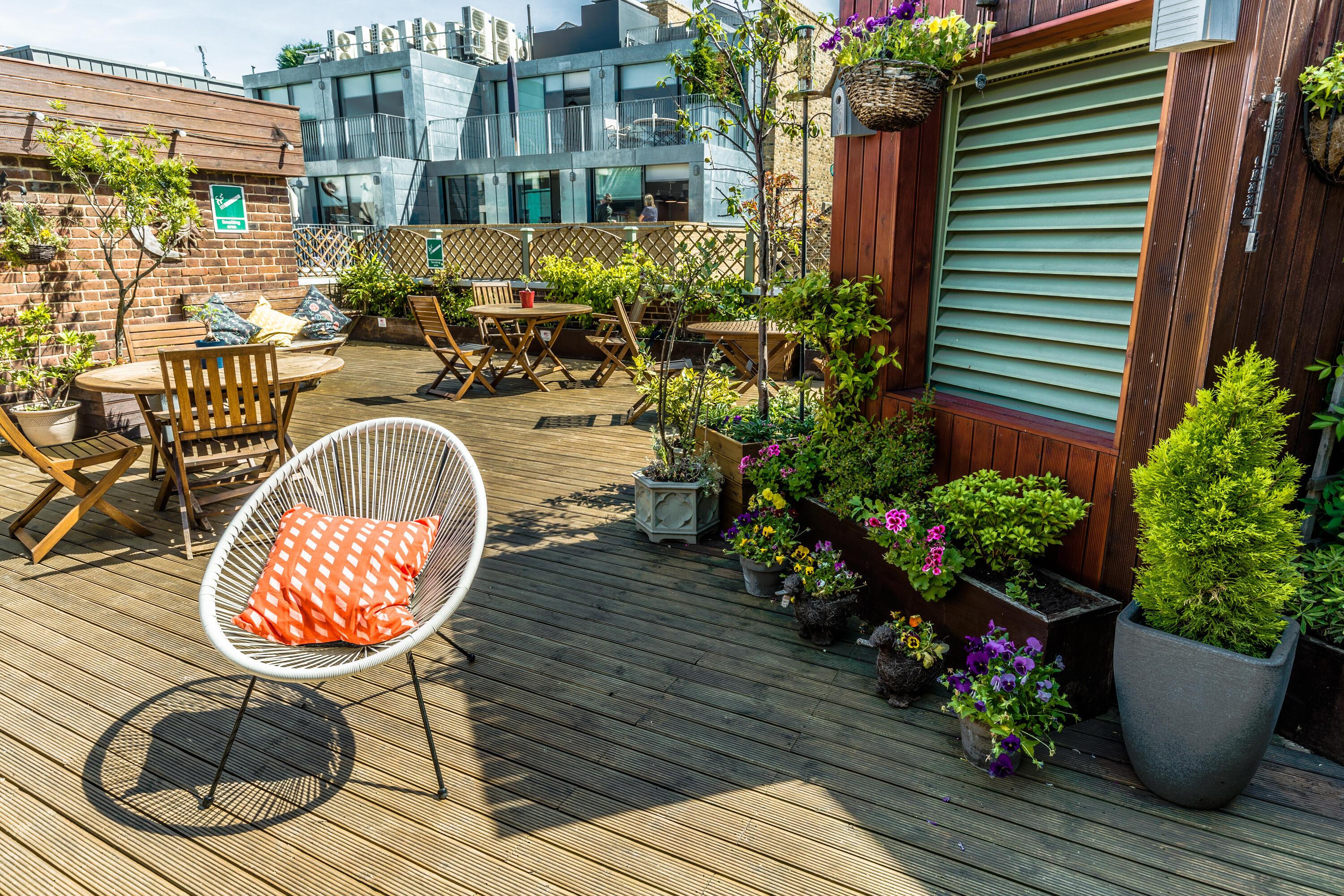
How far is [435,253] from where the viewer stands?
11531 millimetres

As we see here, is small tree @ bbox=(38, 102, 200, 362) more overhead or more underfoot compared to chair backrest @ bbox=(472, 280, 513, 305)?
more overhead

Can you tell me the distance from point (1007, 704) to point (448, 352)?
21.2 ft

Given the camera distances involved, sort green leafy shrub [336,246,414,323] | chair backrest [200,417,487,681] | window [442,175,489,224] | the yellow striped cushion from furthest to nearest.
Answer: window [442,175,489,224]
green leafy shrub [336,246,414,323]
the yellow striped cushion
chair backrest [200,417,487,681]

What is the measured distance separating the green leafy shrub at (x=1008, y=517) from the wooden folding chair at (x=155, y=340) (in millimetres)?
4282

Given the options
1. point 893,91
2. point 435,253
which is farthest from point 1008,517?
point 435,253

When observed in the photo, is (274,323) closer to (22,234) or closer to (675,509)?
(22,234)

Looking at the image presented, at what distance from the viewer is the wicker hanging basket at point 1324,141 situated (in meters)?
2.07

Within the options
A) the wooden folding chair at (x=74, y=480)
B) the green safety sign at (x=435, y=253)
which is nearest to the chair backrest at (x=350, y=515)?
the wooden folding chair at (x=74, y=480)

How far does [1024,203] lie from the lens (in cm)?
288

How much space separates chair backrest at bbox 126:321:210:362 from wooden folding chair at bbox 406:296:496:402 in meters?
1.93

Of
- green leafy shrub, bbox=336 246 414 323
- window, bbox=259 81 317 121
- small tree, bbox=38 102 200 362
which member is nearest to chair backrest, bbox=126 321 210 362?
small tree, bbox=38 102 200 362

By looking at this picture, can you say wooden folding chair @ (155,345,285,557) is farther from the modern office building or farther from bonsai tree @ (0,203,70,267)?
the modern office building

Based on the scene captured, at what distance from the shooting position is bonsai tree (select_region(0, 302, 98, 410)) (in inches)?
217

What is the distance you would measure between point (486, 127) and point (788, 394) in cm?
Result: 1657
